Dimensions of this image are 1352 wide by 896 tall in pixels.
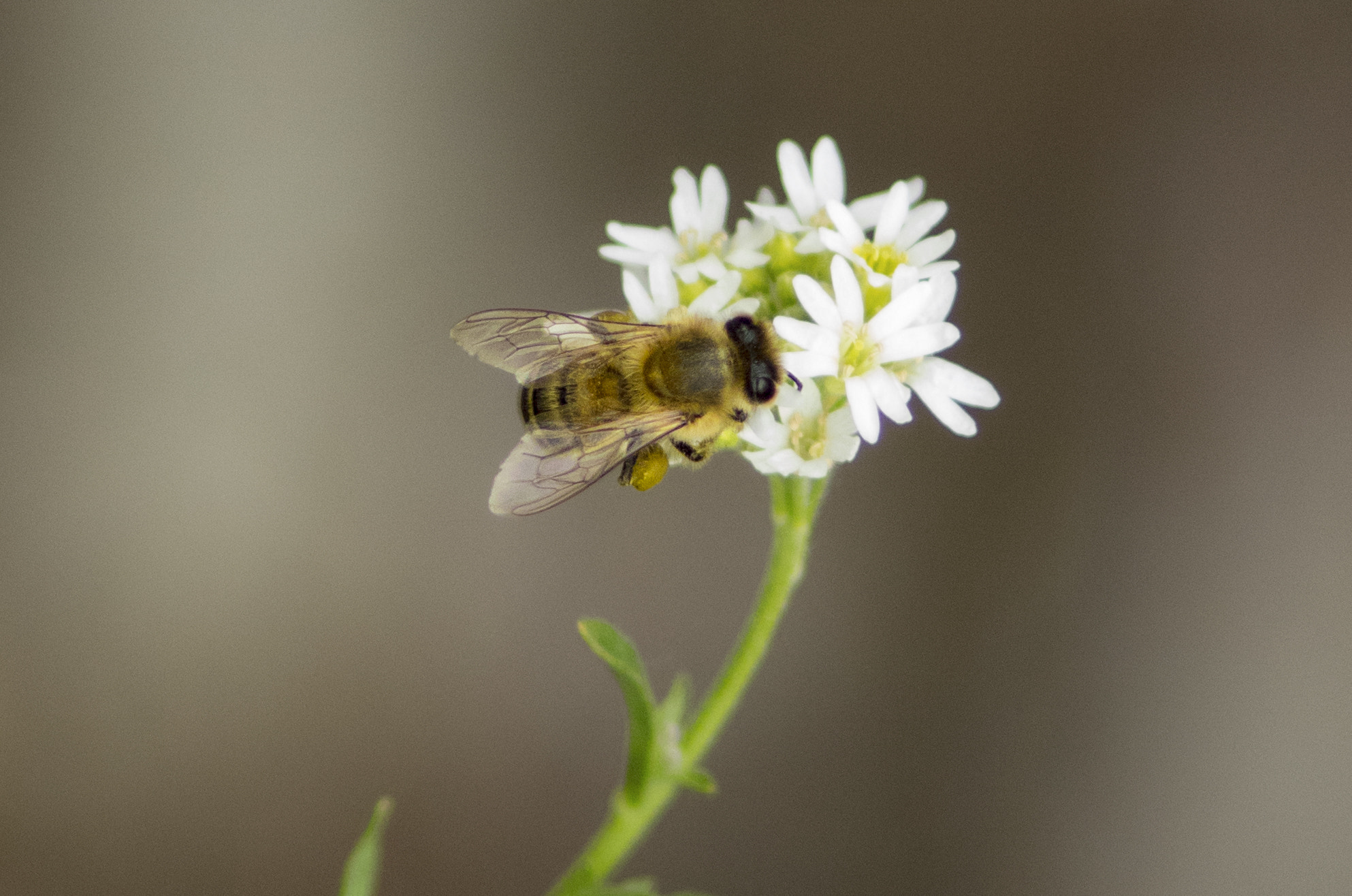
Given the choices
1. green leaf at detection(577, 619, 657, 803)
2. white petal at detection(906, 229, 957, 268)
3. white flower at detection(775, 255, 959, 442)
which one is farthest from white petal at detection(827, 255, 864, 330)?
green leaf at detection(577, 619, 657, 803)

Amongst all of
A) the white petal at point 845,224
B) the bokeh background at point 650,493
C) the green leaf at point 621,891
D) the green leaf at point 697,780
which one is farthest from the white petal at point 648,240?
the bokeh background at point 650,493

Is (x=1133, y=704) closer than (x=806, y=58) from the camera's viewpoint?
Yes

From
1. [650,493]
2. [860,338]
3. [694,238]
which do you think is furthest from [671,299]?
[650,493]

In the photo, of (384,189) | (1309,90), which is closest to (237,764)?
(384,189)

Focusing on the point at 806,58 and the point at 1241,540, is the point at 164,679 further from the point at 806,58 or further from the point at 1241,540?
the point at 1241,540

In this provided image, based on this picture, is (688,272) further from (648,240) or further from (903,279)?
(903,279)
